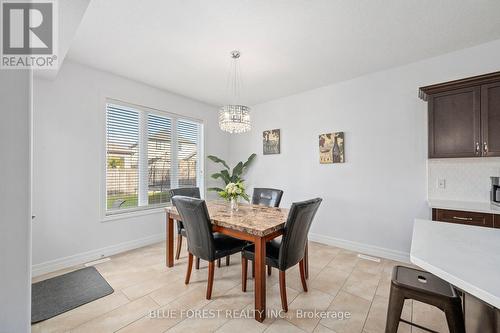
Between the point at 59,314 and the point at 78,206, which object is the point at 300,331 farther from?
the point at 78,206

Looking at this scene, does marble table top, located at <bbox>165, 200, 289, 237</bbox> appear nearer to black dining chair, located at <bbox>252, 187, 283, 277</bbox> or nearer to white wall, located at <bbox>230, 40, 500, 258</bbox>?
black dining chair, located at <bbox>252, 187, 283, 277</bbox>

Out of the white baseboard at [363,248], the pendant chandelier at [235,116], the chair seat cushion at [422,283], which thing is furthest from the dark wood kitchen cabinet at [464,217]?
the pendant chandelier at [235,116]

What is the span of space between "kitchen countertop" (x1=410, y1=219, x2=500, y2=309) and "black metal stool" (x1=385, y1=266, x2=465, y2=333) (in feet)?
0.82

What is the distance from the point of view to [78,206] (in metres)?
2.85

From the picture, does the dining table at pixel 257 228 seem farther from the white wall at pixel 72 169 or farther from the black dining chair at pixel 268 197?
the white wall at pixel 72 169

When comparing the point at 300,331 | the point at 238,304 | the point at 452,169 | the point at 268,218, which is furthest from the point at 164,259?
the point at 452,169

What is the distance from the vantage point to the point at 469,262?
98 cm

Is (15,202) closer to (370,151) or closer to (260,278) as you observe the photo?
(260,278)

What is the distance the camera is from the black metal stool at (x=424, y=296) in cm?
112

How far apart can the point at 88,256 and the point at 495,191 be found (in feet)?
16.2

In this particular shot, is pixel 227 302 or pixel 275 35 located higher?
pixel 275 35

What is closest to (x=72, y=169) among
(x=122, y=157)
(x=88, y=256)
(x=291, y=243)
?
(x=122, y=157)

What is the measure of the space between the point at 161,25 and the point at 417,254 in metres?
2.72

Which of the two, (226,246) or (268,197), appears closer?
(226,246)
